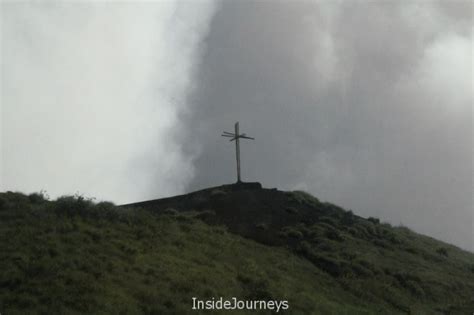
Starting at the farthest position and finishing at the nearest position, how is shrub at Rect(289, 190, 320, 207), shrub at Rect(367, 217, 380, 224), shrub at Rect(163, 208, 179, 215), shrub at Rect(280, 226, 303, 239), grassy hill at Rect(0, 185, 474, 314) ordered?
shrub at Rect(367, 217, 380, 224) < shrub at Rect(289, 190, 320, 207) < shrub at Rect(163, 208, 179, 215) < shrub at Rect(280, 226, 303, 239) < grassy hill at Rect(0, 185, 474, 314)

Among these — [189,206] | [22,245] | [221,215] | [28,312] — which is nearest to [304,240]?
[221,215]

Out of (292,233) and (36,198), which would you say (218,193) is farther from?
(36,198)

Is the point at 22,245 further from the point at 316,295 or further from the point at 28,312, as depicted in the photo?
the point at 316,295

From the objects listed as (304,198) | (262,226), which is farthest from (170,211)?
(304,198)

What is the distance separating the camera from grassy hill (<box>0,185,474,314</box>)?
62.0ft

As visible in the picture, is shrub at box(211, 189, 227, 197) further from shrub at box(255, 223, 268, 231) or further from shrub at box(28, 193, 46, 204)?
shrub at box(28, 193, 46, 204)

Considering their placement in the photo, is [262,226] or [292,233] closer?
[292,233]

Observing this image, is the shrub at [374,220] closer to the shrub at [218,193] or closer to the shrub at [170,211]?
the shrub at [218,193]

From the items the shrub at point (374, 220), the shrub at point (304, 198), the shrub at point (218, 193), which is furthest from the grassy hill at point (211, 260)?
the shrub at point (374, 220)

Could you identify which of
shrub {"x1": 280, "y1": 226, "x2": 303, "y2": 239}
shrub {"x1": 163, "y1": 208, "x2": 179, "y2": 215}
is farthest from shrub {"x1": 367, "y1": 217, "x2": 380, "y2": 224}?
shrub {"x1": 163, "y1": 208, "x2": 179, "y2": 215}

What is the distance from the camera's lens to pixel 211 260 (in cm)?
2511

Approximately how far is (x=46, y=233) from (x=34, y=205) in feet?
13.2

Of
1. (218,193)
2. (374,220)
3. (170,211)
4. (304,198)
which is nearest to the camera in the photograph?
(170,211)

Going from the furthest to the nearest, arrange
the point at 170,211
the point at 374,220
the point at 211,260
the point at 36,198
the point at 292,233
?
1. the point at 374,220
2. the point at 170,211
3. the point at 292,233
4. the point at 36,198
5. the point at 211,260
